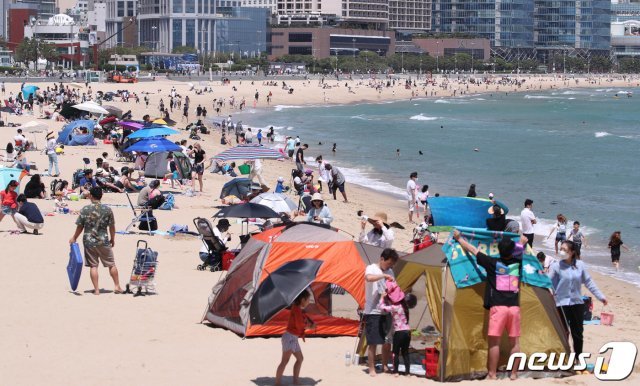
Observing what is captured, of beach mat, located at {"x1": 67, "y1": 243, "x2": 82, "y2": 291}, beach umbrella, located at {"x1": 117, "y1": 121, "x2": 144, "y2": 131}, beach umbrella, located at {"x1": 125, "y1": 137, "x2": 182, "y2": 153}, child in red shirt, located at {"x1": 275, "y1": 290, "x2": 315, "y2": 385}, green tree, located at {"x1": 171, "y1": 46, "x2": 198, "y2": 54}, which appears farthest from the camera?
green tree, located at {"x1": 171, "y1": 46, "x2": 198, "y2": 54}

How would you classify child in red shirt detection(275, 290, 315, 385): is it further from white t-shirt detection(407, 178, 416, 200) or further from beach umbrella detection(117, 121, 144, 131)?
beach umbrella detection(117, 121, 144, 131)

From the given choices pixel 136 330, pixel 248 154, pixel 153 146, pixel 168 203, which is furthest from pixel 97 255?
pixel 153 146

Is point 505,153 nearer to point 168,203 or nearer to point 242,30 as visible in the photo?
point 168,203

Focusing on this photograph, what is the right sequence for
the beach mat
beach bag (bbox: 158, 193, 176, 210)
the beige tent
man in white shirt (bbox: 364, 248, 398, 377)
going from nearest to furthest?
man in white shirt (bbox: 364, 248, 398, 377) → the beige tent → the beach mat → beach bag (bbox: 158, 193, 176, 210)

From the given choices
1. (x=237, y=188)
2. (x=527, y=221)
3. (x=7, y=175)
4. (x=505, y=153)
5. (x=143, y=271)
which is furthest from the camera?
(x=505, y=153)

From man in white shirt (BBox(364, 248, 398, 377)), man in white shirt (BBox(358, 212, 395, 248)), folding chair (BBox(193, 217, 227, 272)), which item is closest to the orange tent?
man in white shirt (BBox(358, 212, 395, 248))

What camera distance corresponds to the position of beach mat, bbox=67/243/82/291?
14.2 meters

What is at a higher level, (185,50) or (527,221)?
(185,50)

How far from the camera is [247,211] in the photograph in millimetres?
17859

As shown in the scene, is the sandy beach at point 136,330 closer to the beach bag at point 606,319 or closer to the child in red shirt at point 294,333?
the beach bag at point 606,319

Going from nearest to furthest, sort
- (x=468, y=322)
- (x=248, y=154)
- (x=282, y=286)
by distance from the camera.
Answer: (x=468, y=322) → (x=282, y=286) → (x=248, y=154)

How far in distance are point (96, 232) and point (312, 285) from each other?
288 cm

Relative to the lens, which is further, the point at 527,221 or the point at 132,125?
the point at 132,125

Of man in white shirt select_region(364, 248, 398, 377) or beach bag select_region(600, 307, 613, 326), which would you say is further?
beach bag select_region(600, 307, 613, 326)
